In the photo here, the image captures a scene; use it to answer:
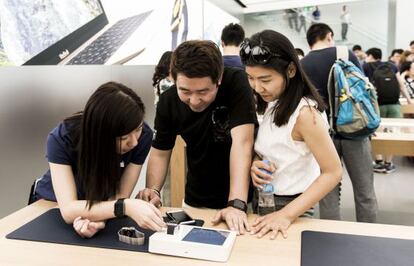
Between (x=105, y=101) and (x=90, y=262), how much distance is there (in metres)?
0.47

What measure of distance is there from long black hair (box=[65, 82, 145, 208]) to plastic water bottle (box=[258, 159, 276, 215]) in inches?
18.0

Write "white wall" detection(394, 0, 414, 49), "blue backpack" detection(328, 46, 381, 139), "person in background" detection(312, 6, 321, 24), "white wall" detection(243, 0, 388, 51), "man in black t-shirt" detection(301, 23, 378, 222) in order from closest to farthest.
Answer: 1. "blue backpack" detection(328, 46, 381, 139)
2. "man in black t-shirt" detection(301, 23, 378, 222)
3. "white wall" detection(394, 0, 414, 49)
4. "white wall" detection(243, 0, 388, 51)
5. "person in background" detection(312, 6, 321, 24)

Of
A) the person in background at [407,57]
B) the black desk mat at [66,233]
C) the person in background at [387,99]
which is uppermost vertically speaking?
the black desk mat at [66,233]

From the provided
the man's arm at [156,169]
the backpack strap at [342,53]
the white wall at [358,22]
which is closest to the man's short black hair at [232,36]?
the backpack strap at [342,53]

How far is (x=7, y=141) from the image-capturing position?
1.86 meters

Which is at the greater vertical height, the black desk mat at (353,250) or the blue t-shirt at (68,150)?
the blue t-shirt at (68,150)

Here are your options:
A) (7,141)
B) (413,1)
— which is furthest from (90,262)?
(413,1)

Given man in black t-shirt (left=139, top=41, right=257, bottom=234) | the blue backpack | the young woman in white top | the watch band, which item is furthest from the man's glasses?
the blue backpack

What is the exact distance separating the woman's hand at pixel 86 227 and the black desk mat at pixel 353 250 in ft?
1.95

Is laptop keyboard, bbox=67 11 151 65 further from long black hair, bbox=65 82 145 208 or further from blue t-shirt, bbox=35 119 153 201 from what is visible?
long black hair, bbox=65 82 145 208

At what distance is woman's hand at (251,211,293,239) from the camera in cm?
111

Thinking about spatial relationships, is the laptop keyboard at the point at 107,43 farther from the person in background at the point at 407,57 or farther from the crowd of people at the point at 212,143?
the person in background at the point at 407,57

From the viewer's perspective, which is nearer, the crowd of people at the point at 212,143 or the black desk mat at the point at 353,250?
the black desk mat at the point at 353,250

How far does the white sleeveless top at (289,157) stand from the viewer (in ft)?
3.84
